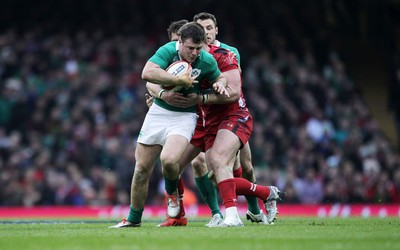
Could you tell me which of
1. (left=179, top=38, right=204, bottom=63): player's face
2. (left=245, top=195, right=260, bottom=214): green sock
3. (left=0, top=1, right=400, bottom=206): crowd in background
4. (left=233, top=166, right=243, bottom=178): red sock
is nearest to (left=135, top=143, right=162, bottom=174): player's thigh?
(left=179, top=38, right=204, bottom=63): player's face

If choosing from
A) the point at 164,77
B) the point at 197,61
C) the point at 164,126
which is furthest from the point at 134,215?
the point at 197,61

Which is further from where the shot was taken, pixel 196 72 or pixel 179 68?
pixel 196 72

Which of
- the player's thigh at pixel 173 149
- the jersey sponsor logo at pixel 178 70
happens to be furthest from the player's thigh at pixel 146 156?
the jersey sponsor logo at pixel 178 70

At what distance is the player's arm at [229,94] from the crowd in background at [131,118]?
9.30 metres

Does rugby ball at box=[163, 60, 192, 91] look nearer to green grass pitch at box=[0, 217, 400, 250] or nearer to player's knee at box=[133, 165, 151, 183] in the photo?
player's knee at box=[133, 165, 151, 183]

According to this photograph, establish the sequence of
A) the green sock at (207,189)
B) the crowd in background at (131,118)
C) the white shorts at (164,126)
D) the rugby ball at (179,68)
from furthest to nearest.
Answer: the crowd in background at (131,118) < the green sock at (207,189) < the white shorts at (164,126) < the rugby ball at (179,68)

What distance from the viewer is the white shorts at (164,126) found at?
10.2 metres

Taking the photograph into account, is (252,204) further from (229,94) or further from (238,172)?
(229,94)

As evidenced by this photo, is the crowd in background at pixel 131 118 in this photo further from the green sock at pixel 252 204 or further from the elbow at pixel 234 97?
the elbow at pixel 234 97

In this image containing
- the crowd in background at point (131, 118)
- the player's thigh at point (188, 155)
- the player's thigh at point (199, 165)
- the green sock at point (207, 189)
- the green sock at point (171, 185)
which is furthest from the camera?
the crowd in background at point (131, 118)

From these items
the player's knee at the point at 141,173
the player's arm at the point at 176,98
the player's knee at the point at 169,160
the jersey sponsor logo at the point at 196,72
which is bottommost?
the player's knee at the point at 141,173

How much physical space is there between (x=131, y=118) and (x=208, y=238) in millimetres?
13091

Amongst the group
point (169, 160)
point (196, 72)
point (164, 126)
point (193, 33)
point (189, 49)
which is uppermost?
point (193, 33)

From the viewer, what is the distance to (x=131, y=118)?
69.8 ft
